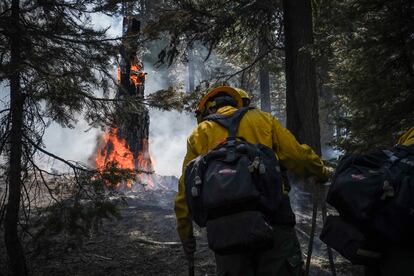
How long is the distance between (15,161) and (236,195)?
435 centimetres

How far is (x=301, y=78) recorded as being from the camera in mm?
8945

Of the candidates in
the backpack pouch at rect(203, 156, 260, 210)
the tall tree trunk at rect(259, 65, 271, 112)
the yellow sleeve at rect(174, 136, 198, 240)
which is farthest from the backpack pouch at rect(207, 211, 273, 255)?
the tall tree trunk at rect(259, 65, 271, 112)

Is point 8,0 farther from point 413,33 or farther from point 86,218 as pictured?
point 413,33

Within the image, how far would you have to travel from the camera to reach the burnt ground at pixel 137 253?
20.2 ft

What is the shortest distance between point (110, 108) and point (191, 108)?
183 cm

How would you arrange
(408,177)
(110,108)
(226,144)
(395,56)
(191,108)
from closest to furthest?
(408,177) → (226,144) → (395,56) → (110,108) → (191,108)

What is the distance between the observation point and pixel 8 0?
262 inches

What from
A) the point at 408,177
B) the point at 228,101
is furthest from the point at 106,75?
the point at 408,177

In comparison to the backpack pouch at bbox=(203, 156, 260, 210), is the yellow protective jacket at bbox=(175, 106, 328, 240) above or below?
above

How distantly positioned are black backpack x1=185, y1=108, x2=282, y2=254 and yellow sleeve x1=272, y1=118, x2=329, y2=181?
0.37 metres

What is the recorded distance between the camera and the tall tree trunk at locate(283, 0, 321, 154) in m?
8.86

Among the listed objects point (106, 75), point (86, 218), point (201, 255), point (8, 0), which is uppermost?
point (8, 0)

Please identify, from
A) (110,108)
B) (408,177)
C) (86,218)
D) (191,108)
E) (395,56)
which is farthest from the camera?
(191,108)

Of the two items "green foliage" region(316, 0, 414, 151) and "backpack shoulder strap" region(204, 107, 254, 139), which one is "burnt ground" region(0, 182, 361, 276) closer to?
"green foliage" region(316, 0, 414, 151)
